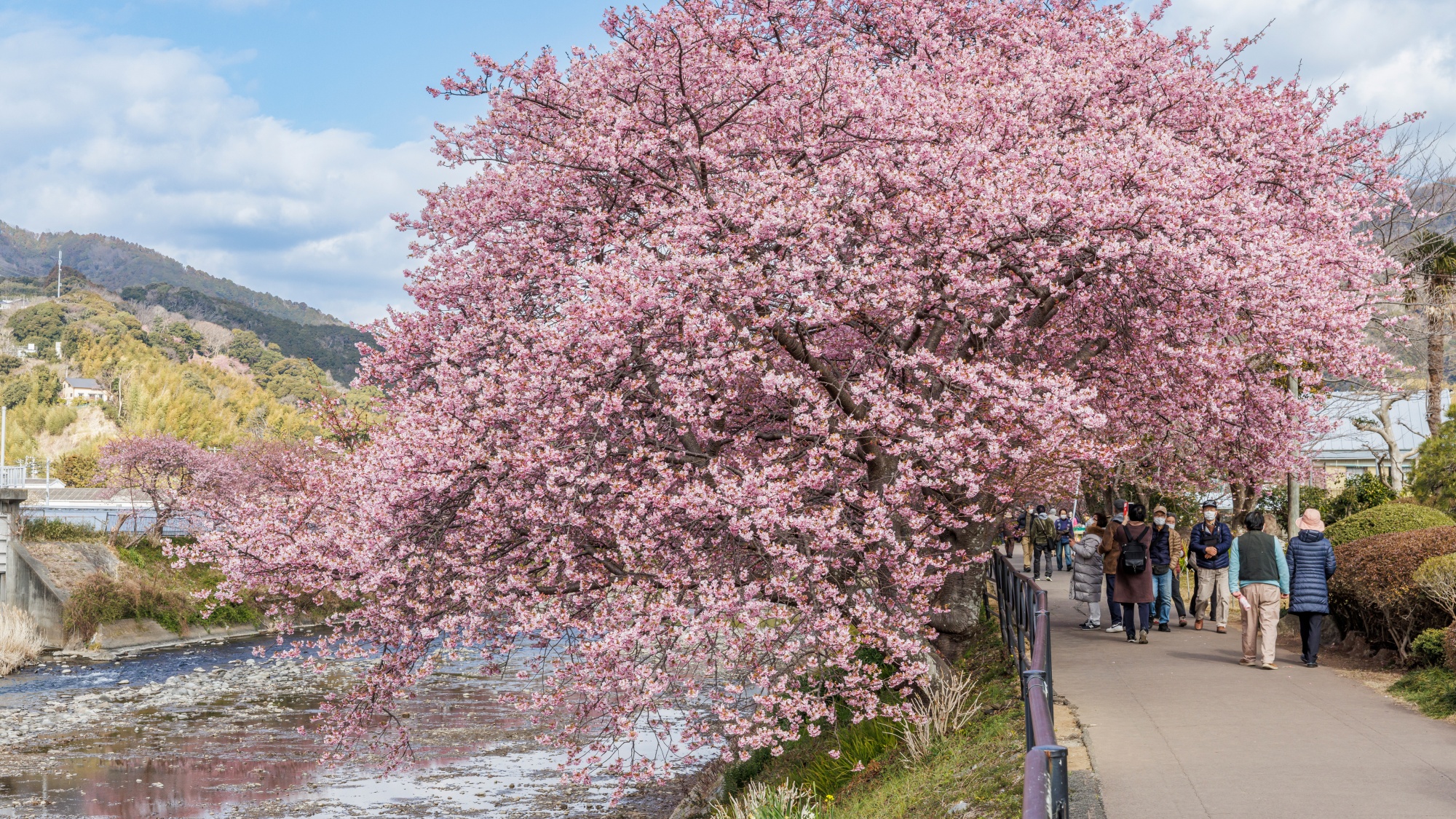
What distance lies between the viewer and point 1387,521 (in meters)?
15.3

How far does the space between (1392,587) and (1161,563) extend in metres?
3.65

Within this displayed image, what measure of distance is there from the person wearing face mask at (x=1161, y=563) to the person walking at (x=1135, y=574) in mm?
133

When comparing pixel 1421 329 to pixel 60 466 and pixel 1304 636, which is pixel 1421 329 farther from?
pixel 60 466

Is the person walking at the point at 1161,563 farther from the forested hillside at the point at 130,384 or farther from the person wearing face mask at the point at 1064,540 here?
the forested hillside at the point at 130,384

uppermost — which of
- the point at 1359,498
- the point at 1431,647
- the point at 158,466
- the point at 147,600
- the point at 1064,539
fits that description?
the point at 158,466

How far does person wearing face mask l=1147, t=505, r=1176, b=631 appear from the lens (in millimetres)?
15352

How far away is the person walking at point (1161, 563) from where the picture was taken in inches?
604

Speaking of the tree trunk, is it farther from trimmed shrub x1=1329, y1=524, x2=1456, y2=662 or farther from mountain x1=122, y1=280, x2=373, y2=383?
mountain x1=122, y1=280, x2=373, y2=383

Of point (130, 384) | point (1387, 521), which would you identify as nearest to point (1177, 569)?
point (1387, 521)

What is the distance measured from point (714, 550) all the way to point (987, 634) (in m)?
7.44

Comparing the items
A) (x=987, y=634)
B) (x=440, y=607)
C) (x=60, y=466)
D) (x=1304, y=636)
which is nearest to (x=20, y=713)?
(x=440, y=607)

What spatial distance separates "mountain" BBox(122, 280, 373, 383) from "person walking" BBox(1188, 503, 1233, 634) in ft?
479

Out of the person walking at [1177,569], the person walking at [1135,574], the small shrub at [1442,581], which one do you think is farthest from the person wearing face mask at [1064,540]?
the small shrub at [1442,581]

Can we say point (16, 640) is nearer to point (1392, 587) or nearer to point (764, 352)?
point (764, 352)
